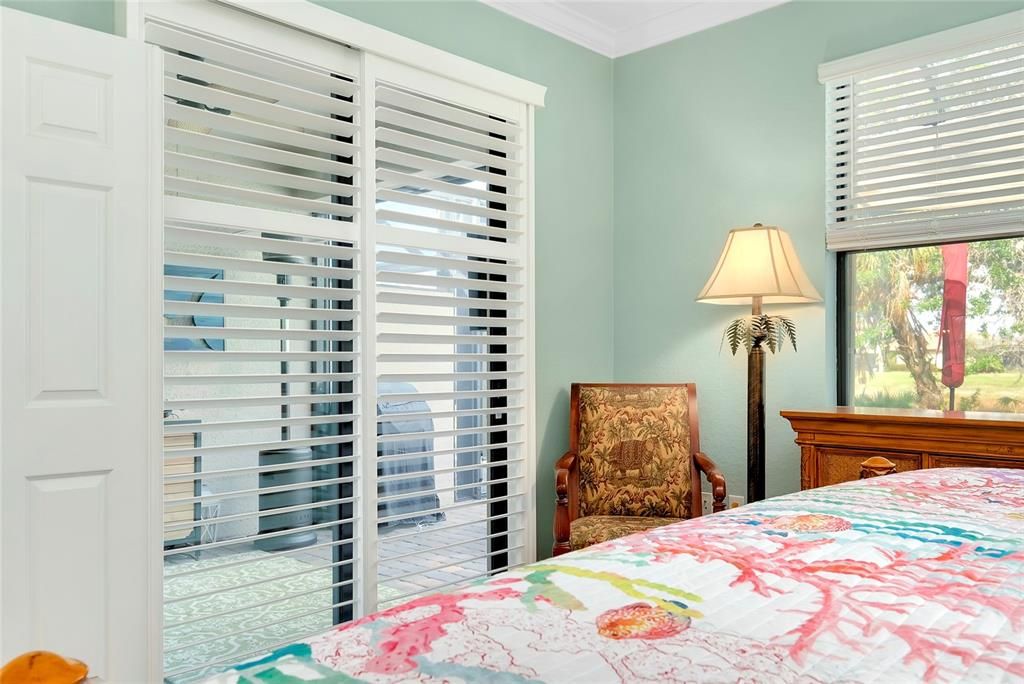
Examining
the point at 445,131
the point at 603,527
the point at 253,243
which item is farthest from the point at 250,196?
the point at 603,527

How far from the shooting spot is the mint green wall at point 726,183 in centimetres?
329

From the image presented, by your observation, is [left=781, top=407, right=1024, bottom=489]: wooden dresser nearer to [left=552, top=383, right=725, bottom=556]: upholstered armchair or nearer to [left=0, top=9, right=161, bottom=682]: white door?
[left=552, top=383, right=725, bottom=556]: upholstered armchair

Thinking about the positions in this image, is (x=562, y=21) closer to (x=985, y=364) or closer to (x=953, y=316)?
(x=953, y=316)

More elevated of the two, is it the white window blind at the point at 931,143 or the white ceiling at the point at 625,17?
the white ceiling at the point at 625,17

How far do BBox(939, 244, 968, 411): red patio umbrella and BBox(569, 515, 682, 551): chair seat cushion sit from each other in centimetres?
125

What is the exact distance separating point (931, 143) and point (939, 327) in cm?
73

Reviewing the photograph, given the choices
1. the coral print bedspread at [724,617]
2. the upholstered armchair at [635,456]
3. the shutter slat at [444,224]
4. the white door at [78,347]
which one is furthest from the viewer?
the upholstered armchair at [635,456]

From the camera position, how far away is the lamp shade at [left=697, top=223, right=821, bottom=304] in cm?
303

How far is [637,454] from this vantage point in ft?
11.0

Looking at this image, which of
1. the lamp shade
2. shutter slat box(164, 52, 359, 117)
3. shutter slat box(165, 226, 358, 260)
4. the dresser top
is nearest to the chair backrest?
the lamp shade

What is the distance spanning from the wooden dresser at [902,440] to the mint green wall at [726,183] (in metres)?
0.59

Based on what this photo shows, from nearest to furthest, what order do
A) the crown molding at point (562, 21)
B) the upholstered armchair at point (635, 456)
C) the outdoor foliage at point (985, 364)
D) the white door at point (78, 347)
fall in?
1. the white door at point (78, 347)
2. the outdoor foliage at point (985, 364)
3. the upholstered armchair at point (635, 456)
4. the crown molding at point (562, 21)

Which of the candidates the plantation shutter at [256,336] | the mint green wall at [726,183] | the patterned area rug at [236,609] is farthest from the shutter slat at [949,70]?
the patterned area rug at [236,609]

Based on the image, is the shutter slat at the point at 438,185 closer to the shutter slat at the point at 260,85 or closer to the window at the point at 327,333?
the window at the point at 327,333
